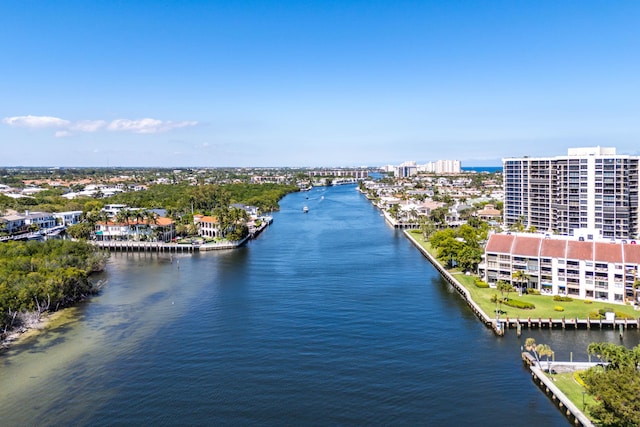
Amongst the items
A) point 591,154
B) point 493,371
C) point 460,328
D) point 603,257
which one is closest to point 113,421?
point 493,371

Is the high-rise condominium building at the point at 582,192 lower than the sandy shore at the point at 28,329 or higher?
higher

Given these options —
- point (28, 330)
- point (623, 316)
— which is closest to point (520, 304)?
point (623, 316)

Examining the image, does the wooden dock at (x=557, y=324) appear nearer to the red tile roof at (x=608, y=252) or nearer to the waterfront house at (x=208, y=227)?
the red tile roof at (x=608, y=252)

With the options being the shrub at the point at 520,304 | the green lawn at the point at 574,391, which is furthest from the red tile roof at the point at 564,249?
the green lawn at the point at 574,391

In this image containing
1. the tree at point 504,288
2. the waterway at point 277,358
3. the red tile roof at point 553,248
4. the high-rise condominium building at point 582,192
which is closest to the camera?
the waterway at point 277,358

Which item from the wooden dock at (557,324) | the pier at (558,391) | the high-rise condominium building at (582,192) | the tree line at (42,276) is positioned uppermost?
the high-rise condominium building at (582,192)

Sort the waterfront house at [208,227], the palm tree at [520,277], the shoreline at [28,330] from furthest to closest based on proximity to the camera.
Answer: the waterfront house at [208,227], the palm tree at [520,277], the shoreline at [28,330]
